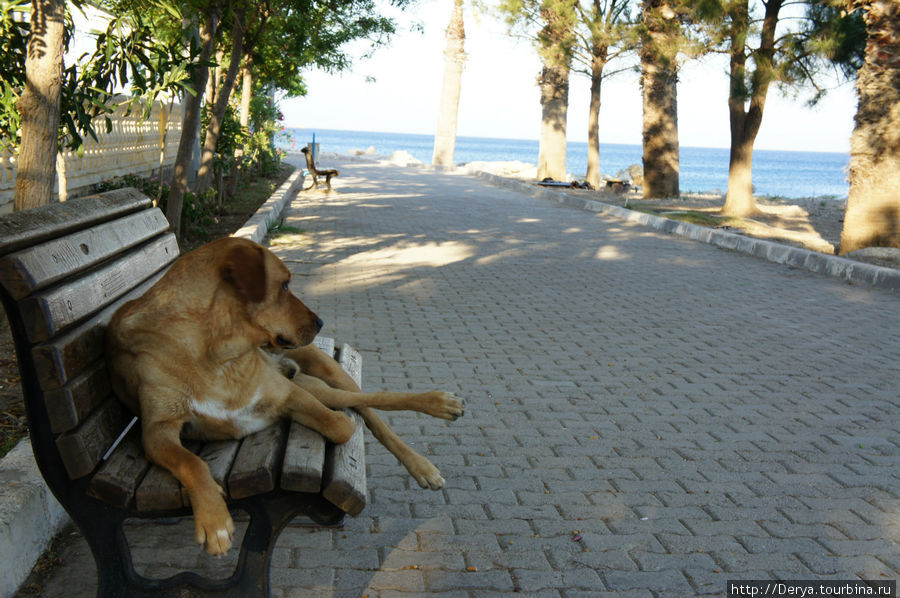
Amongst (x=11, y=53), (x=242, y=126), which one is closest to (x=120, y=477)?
(x=11, y=53)

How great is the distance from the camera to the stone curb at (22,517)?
2.83m

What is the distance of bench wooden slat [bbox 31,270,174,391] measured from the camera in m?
2.36

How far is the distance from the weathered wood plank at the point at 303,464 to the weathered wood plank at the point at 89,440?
59cm

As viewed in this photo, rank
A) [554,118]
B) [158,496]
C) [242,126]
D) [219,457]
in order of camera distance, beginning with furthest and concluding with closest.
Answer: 1. [554,118]
2. [242,126]
3. [219,457]
4. [158,496]

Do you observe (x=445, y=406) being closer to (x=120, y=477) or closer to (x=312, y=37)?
(x=120, y=477)

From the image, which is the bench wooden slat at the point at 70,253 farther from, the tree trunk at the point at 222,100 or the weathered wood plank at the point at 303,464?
the tree trunk at the point at 222,100

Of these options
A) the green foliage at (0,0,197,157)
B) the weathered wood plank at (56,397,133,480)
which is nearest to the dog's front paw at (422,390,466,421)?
the weathered wood plank at (56,397,133,480)

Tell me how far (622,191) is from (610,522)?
19.5 m

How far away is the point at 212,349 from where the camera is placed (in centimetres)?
274

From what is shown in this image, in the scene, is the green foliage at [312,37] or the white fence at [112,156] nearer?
the white fence at [112,156]

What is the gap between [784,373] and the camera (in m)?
6.21

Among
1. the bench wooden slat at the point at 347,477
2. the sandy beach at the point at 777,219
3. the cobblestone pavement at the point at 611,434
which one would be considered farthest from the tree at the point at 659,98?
the bench wooden slat at the point at 347,477

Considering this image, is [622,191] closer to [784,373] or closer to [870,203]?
[870,203]

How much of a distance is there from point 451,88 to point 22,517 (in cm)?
3696
